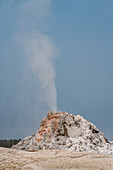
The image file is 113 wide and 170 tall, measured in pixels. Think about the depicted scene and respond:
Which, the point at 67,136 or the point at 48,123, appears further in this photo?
the point at 48,123

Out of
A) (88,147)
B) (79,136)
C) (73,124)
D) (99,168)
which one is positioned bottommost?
(99,168)

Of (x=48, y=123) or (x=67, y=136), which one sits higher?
(x=48, y=123)

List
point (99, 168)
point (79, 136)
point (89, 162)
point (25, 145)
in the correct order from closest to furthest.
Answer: point (99, 168), point (89, 162), point (79, 136), point (25, 145)

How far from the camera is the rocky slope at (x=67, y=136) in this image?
36781mm

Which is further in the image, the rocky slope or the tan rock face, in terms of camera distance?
the tan rock face

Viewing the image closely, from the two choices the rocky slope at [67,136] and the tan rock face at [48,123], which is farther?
the tan rock face at [48,123]

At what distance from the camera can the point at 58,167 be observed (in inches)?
722

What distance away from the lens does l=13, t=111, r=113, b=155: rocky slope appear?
36.8 m

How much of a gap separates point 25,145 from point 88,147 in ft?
50.7

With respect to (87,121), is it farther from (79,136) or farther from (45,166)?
(45,166)

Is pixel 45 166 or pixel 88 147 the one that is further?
pixel 88 147

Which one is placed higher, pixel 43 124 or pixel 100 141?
pixel 43 124

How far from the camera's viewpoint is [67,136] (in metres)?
41.2

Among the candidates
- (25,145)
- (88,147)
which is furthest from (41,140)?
(88,147)
